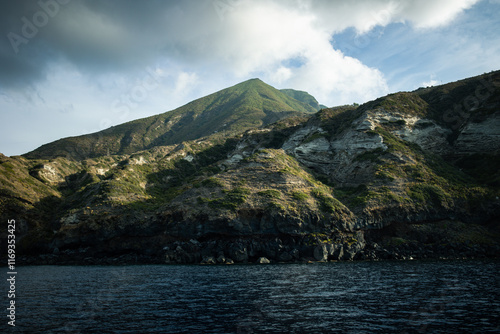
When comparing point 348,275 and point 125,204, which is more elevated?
point 125,204

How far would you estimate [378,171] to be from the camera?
9894cm

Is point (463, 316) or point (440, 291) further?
point (440, 291)

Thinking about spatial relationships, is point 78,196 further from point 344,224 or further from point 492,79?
point 492,79

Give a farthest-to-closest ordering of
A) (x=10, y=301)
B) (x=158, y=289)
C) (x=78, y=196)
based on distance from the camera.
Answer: (x=78, y=196), (x=158, y=289), (x=10, y=301)

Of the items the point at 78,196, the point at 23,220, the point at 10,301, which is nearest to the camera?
the point at 10,301

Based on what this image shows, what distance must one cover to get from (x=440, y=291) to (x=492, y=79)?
152689 millimetres

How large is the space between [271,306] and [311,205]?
61.2m

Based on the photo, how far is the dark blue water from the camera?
62.7 ft

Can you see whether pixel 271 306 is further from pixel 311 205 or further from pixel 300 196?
pixel 300 196

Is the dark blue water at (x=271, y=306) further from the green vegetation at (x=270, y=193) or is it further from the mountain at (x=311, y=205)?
the green vegetation at (x=270, y=193)

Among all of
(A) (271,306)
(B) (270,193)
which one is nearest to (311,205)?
(B) (270,193)

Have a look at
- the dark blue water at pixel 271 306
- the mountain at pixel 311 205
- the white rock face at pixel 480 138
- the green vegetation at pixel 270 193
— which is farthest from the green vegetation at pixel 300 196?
the white rock face at pixel 480 138

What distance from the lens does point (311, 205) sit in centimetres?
8388

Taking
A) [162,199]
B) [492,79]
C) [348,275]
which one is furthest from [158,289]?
[492,79]
